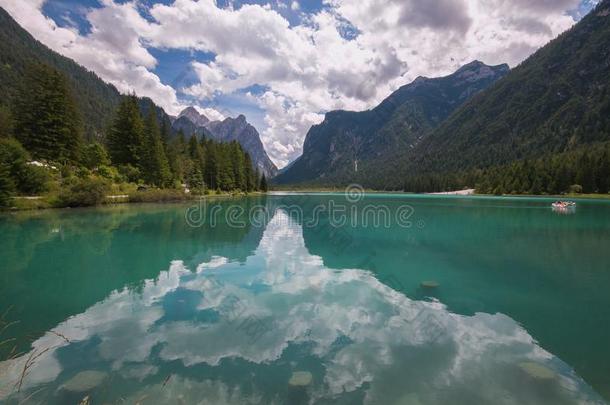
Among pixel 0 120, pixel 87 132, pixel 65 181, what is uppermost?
pixel 87 132

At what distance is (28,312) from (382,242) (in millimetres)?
19261

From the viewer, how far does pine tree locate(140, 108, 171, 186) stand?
6569 centimetres

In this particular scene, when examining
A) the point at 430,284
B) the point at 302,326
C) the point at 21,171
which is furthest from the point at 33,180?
the point at 430,284

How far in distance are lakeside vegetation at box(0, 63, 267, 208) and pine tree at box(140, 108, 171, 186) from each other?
0.13 meters

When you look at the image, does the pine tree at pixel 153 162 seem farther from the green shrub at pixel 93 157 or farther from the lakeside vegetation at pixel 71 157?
the green shrub at pixel 93 157

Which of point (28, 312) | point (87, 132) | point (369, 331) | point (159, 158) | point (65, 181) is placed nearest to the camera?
point (369, 331)

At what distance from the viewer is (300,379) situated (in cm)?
632

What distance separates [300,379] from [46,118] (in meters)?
61.6

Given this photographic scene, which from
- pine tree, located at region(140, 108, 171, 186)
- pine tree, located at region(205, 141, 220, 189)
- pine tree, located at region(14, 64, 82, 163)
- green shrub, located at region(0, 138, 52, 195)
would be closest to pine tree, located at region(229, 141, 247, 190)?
pine tree, located at region(205, 141, 220, 189)

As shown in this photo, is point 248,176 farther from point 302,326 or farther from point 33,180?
point 302,326

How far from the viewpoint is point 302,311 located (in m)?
10.1

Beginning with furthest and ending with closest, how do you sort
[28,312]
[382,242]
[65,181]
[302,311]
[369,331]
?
[65,181] < [382,242] < [302,311] < [28,312] < [369,331]

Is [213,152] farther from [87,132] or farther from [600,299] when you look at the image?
[87,132]

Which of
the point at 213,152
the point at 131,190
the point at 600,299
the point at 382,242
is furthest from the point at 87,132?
the point at 600,299
